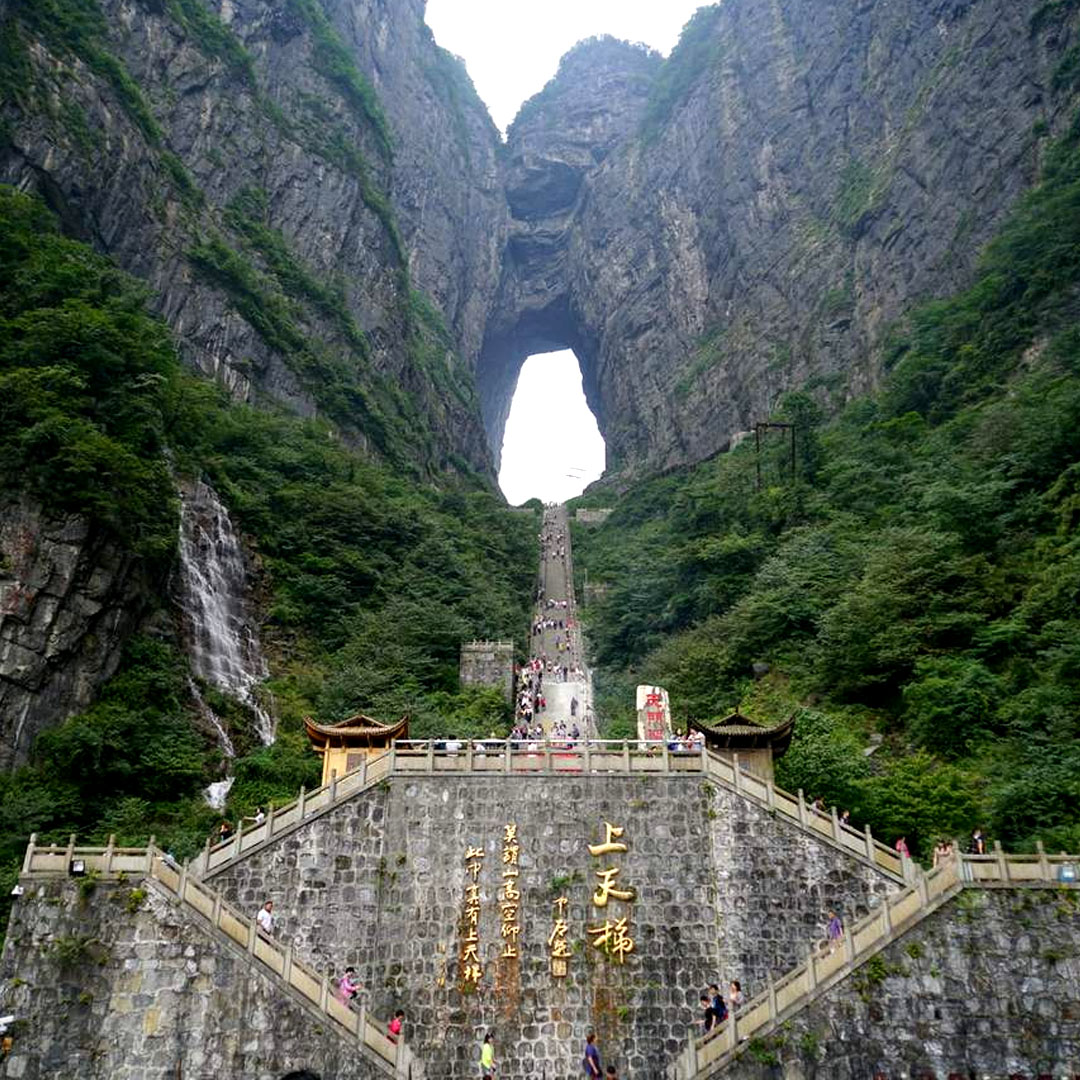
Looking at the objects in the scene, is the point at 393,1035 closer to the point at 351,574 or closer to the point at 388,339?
the point at 351,574

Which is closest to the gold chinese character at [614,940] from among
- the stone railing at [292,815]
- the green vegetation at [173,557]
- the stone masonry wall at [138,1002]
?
the stone masonry wall at [138,1002]

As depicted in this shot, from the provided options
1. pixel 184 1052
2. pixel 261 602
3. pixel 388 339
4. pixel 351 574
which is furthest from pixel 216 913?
pixel 388 339

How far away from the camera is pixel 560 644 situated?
3784 cm

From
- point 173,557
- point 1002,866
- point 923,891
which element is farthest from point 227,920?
point 173,557

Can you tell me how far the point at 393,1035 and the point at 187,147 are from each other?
4957cm

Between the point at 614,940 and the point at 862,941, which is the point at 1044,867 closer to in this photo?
the point at 862,941

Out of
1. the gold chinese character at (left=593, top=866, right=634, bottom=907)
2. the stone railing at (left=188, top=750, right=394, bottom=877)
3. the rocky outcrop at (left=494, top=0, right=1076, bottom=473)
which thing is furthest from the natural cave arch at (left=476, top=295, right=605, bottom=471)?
the gold chinese character at (left=593, top=866, right=634, bottom=907)

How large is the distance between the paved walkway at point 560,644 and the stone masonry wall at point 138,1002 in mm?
A: 14663

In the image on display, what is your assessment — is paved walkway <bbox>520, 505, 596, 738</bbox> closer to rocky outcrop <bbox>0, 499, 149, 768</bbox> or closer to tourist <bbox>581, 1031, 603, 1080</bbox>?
rocky outcrop <bbox>0, 499, 149, 768</bbox>

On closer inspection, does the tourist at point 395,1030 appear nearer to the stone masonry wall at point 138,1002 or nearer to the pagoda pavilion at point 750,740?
the stone masonry wall at point 138,1002

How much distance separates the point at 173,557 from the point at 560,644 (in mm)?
15646

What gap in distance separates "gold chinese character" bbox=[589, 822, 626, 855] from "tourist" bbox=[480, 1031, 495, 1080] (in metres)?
3.24

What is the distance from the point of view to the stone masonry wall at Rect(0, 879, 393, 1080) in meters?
13.4

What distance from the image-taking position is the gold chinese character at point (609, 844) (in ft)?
52.4
